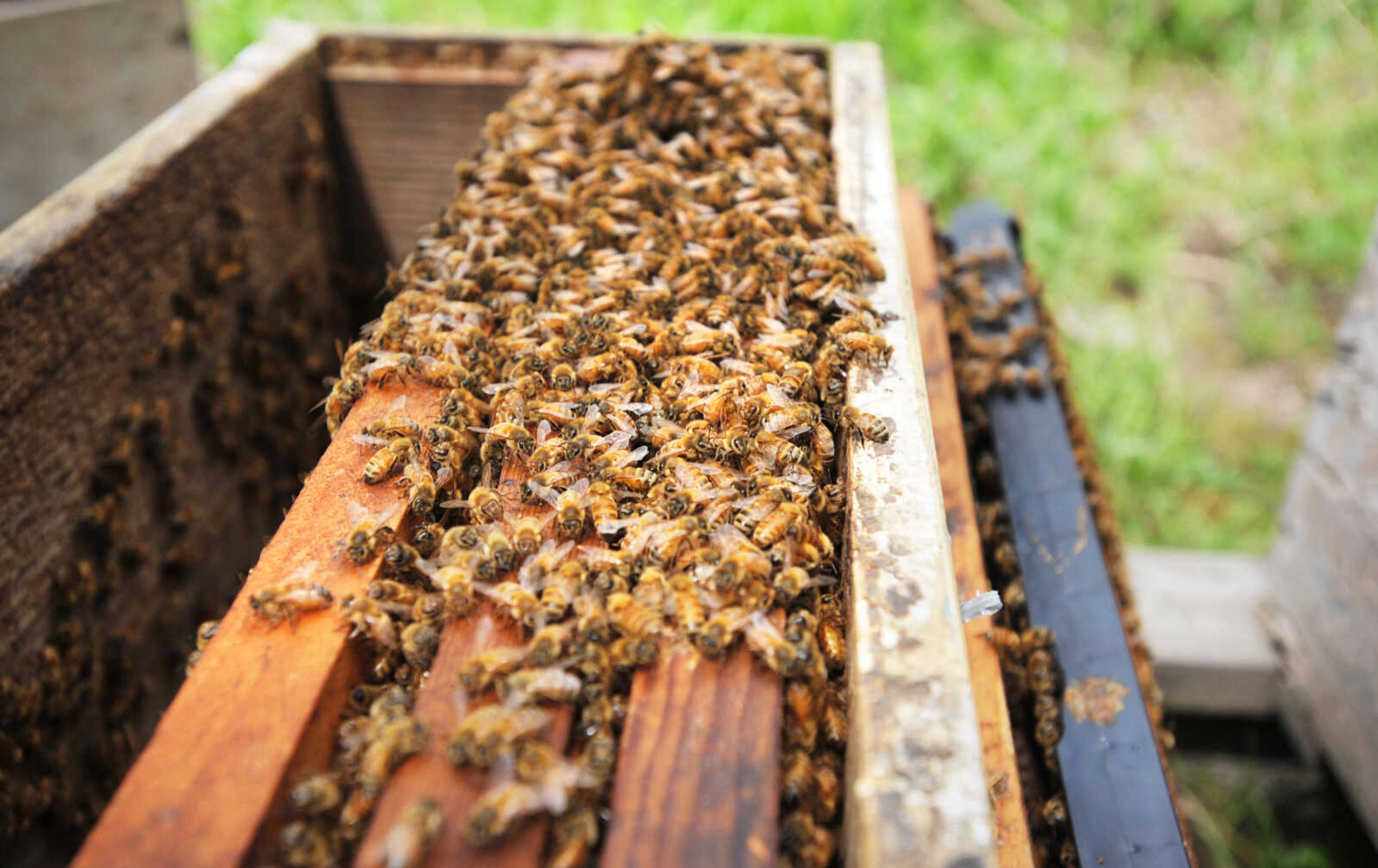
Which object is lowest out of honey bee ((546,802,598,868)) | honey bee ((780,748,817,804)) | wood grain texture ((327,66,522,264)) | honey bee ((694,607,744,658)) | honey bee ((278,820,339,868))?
honey bee ((278,820,339,868))

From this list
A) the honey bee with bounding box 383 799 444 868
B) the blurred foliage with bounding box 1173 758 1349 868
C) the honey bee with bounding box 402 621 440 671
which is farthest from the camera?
the blurred foliage with bounding box 1173 758 1349 868

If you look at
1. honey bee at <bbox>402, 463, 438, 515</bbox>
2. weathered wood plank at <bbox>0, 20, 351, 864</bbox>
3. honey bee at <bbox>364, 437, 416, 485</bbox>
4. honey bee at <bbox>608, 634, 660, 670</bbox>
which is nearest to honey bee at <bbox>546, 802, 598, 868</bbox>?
honey bee at <bbox>608, 634, 660, 670</bbox>

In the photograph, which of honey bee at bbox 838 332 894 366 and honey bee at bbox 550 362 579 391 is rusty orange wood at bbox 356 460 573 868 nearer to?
honey bee at bbox 550 362 579 391

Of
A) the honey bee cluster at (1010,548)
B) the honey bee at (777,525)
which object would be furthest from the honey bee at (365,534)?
the honey bee cluster at (1010,548)

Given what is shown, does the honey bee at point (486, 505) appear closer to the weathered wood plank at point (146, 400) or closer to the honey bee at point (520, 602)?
the honey bee at point (520, 602)

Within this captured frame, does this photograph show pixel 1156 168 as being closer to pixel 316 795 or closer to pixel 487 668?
pixel 487 668

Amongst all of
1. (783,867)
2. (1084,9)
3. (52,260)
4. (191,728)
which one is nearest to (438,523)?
(191,728)
